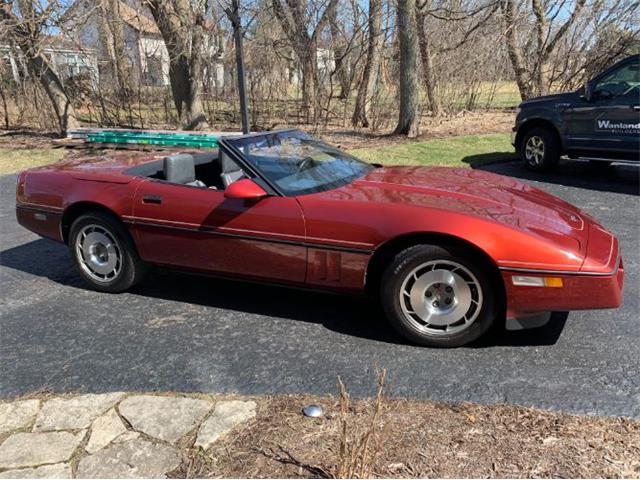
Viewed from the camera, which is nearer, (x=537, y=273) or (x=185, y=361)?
(x=537, y=273)

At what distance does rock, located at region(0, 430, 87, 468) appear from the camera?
242 centimetres

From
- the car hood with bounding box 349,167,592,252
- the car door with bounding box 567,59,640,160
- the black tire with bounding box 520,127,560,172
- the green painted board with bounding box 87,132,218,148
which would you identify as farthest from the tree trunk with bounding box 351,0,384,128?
the car hood with bounding box 349,167,592,252

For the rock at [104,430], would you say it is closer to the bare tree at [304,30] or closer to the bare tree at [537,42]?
the bare tree at [304,30]

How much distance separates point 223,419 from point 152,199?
6.35 feet

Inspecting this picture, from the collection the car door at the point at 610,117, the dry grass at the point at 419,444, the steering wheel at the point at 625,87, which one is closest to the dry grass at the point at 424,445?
the dry grass at the point at 419,444

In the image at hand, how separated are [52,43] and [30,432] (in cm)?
1298

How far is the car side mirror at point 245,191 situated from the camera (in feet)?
11.5

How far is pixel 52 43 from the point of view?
43.0 feet

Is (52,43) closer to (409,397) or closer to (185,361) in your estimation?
(185,361)

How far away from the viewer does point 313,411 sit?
269 centimetres

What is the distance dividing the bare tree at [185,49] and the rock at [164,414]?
11.5m

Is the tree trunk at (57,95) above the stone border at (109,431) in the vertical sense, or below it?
above

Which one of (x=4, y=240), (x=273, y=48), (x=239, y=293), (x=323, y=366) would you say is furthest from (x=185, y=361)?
(x=273, y=48)

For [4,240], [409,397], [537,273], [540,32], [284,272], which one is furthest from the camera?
[540,32]
